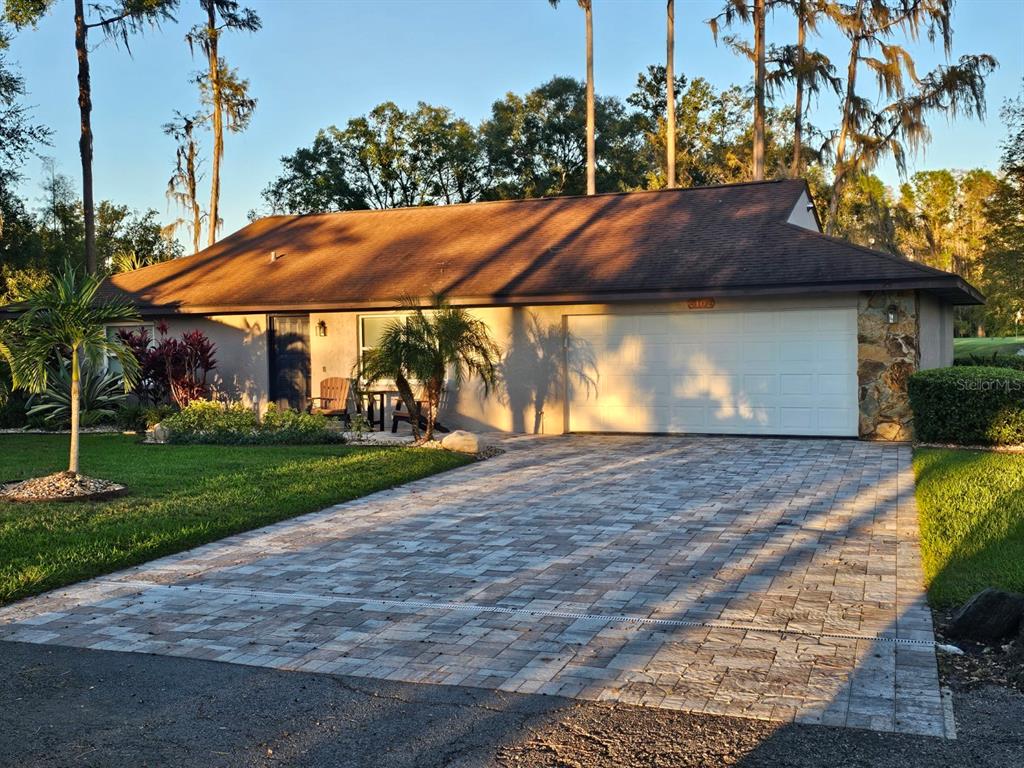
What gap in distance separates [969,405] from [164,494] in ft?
33.9

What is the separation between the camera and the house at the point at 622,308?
1490 centimetres

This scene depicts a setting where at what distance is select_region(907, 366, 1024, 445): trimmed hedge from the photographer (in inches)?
518

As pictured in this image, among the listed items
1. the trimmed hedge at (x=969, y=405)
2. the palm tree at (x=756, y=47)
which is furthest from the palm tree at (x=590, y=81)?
the trimmed hedge at (x=969, y=405)

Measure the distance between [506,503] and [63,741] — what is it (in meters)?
6.05

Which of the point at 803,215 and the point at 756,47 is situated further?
the point at 756,47

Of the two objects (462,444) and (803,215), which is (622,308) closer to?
(462,444)

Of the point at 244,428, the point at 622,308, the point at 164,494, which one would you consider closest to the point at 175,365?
the point at 244,428

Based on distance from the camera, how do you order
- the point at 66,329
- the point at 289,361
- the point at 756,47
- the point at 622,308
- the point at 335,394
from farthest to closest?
the point at 756,47 < the point at 289,361 < the point at 335,394 < the point at 622,308 < the point at 66,329

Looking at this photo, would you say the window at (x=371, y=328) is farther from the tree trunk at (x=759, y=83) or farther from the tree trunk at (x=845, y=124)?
the tree trunk at (x=845, y=124)

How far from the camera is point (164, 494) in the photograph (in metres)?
9.95

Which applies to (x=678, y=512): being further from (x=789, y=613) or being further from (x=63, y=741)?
(x=63, y=741)

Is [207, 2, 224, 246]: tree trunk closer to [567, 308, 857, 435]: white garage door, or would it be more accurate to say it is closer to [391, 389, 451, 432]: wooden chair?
[391, 389, 451, 432]: wooden chair

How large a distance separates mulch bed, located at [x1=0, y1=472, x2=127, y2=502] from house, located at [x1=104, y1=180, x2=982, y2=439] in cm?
791

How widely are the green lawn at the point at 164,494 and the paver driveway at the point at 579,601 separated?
33 cm
